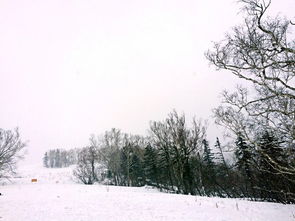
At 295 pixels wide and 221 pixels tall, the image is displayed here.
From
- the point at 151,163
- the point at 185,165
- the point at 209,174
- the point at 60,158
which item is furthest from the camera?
the point at 60,158

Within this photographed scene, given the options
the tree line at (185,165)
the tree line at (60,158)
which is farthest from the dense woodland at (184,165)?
the tree line at (60,158)

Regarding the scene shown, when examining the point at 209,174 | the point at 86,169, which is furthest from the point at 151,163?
the point at 86,169

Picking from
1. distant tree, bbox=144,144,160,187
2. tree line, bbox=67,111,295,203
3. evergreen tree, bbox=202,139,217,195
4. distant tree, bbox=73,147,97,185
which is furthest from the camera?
distant tree, bbox=73,147,97,185

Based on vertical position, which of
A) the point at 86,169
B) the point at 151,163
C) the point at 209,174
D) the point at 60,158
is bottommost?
the point at 209,174

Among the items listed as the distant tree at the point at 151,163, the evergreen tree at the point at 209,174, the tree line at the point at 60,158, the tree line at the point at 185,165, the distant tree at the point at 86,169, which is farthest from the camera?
the tree line at the point at 60,158

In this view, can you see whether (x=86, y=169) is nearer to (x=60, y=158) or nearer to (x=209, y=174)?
(x=209, y=174)

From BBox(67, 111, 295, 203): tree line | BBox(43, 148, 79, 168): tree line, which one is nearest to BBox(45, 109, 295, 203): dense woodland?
BBox(67, 111, 295, 203): tree line

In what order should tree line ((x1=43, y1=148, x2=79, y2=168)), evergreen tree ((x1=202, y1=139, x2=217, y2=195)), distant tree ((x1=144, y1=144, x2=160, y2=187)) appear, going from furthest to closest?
tree line ((x1=43, y1=148, x2=79, y2=168))
distant tree ((x1=144, y1=144, x2=160, y2=187))
evergreen tree ((x1=202, y1=139, x2=217, y2=195))

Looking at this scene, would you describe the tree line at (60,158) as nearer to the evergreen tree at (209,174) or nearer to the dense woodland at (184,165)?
the dense woodland at (184,165)

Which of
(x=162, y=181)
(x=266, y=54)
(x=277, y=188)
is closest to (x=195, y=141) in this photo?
(x=277, y=188)

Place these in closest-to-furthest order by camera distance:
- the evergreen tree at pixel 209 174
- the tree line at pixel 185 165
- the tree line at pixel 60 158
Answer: the tree line at pixel 185 165
the evergreen tree at pixel 209 174
the tree line at pixel 60 158

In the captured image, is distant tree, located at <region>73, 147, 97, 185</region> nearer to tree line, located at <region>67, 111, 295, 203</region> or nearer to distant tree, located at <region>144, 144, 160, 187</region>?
tree line, located at <region>67, 111, 295, 203</region>

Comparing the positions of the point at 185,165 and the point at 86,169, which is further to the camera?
the point at 86,169

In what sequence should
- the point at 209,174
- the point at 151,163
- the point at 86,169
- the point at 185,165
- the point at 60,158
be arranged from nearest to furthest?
the point at 185,165 → the point at 209,174 → the point at 151,163 → the point at 86,169 → the point at 60,158
